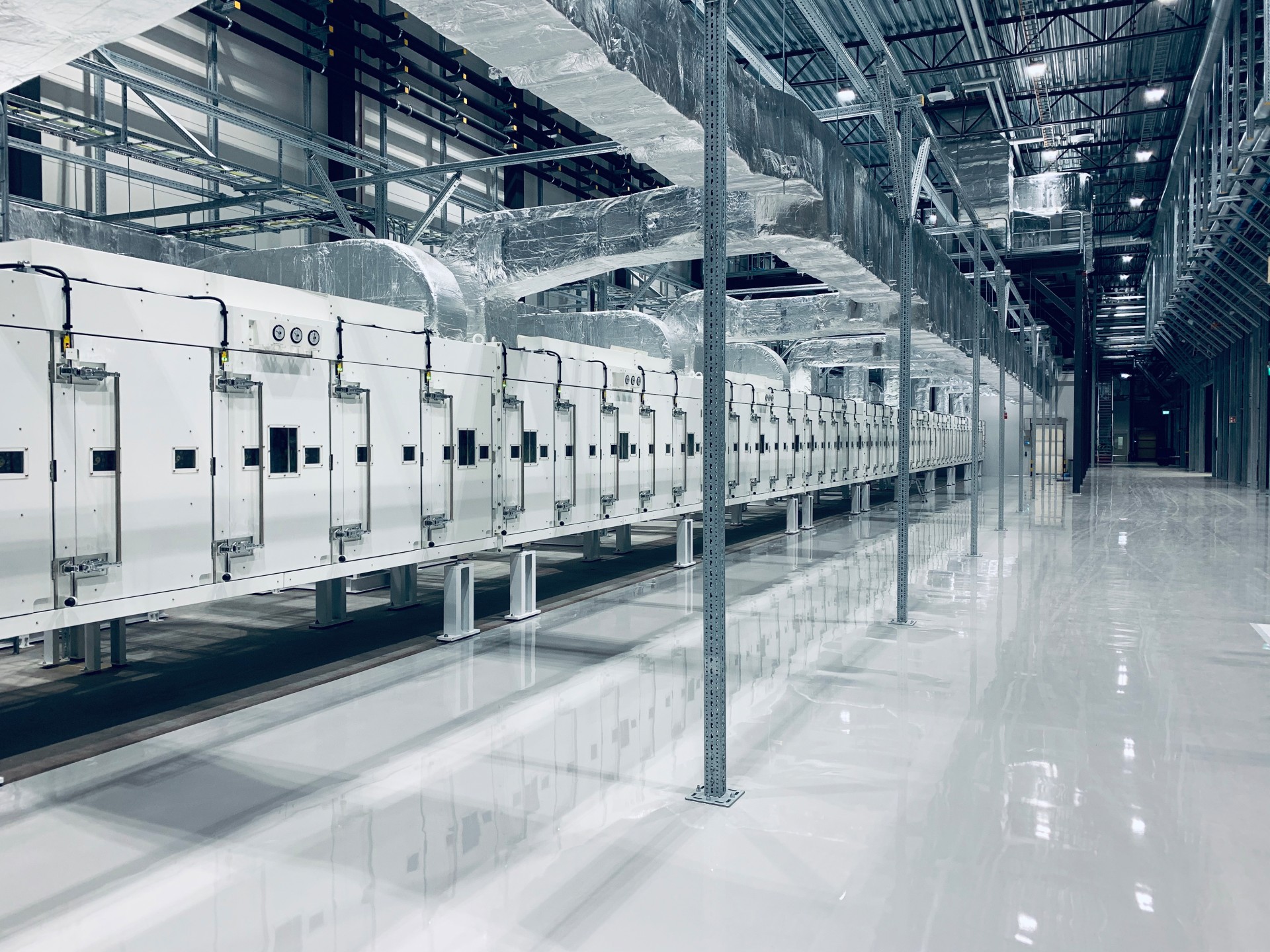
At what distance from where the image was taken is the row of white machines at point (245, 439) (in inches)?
167

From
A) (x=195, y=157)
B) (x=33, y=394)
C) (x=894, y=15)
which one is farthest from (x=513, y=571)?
(x=894, y=15)

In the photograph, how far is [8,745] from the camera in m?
4.75

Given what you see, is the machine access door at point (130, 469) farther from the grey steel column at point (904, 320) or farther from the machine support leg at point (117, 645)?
the grey steel column at point (904, 320)

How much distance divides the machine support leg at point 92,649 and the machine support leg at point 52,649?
221 millimetres

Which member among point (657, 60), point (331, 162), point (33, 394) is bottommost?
point (33, 394)

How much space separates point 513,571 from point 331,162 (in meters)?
9.15

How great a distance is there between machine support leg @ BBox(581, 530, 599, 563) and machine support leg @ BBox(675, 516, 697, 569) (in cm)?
116

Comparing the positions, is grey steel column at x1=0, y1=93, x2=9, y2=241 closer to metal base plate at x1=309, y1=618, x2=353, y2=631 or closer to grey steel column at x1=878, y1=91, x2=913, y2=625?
metal base plate at x1=309, y1=618, x2=353, y2=631

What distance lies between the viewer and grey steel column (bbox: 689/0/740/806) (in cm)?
399

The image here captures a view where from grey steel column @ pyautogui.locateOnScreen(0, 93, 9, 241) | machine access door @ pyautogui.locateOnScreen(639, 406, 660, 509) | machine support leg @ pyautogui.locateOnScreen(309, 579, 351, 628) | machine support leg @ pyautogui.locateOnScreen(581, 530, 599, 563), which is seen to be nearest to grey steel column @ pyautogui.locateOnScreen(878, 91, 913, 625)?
machine access door @ pyautogui.locateOnScreen(639, 406, 660, 509)

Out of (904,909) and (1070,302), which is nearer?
(904,909)

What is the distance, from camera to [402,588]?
28.2ft

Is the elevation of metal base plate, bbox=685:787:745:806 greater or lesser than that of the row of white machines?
lesser

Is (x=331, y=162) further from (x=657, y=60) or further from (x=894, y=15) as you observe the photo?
(x=657, y=60)
